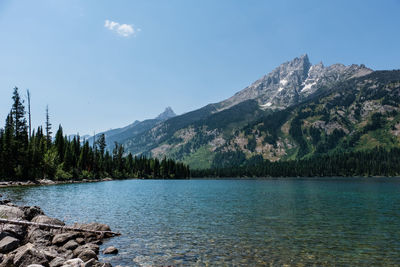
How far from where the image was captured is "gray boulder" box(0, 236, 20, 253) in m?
20.4

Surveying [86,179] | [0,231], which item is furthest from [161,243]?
[86,179]

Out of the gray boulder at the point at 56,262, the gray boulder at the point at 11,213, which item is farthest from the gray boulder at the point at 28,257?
the gray boulder at the point at 11,213

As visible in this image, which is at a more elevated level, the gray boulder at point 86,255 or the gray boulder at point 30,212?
the gray boulder at point 30,212

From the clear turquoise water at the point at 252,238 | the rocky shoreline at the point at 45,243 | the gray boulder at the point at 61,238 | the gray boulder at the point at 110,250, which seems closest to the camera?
the rocky shoreline at the point at 45,243

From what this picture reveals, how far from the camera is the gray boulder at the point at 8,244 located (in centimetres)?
2039

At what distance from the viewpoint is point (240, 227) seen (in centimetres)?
3325

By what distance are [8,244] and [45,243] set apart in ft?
9.12

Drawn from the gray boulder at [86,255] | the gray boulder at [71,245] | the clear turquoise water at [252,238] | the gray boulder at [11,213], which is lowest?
the clear turquoise water at [252,238]

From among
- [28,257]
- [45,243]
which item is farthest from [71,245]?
[28,257]

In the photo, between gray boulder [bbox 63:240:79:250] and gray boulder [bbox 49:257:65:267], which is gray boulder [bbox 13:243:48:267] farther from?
gray boulder [bbox 63:240:79:250]

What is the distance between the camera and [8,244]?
20.6 meters

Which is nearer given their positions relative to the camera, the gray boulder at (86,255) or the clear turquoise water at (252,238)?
the gray boulder at (86,255)

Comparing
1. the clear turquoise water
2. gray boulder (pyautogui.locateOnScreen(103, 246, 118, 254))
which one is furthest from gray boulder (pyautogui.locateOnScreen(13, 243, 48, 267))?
gray boulder (pyautogui.locateOnScreen(103, 246, 118, 254))

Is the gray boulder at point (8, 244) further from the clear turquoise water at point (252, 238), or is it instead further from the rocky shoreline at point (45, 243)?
the clear turquoise water at point (252, 238)
